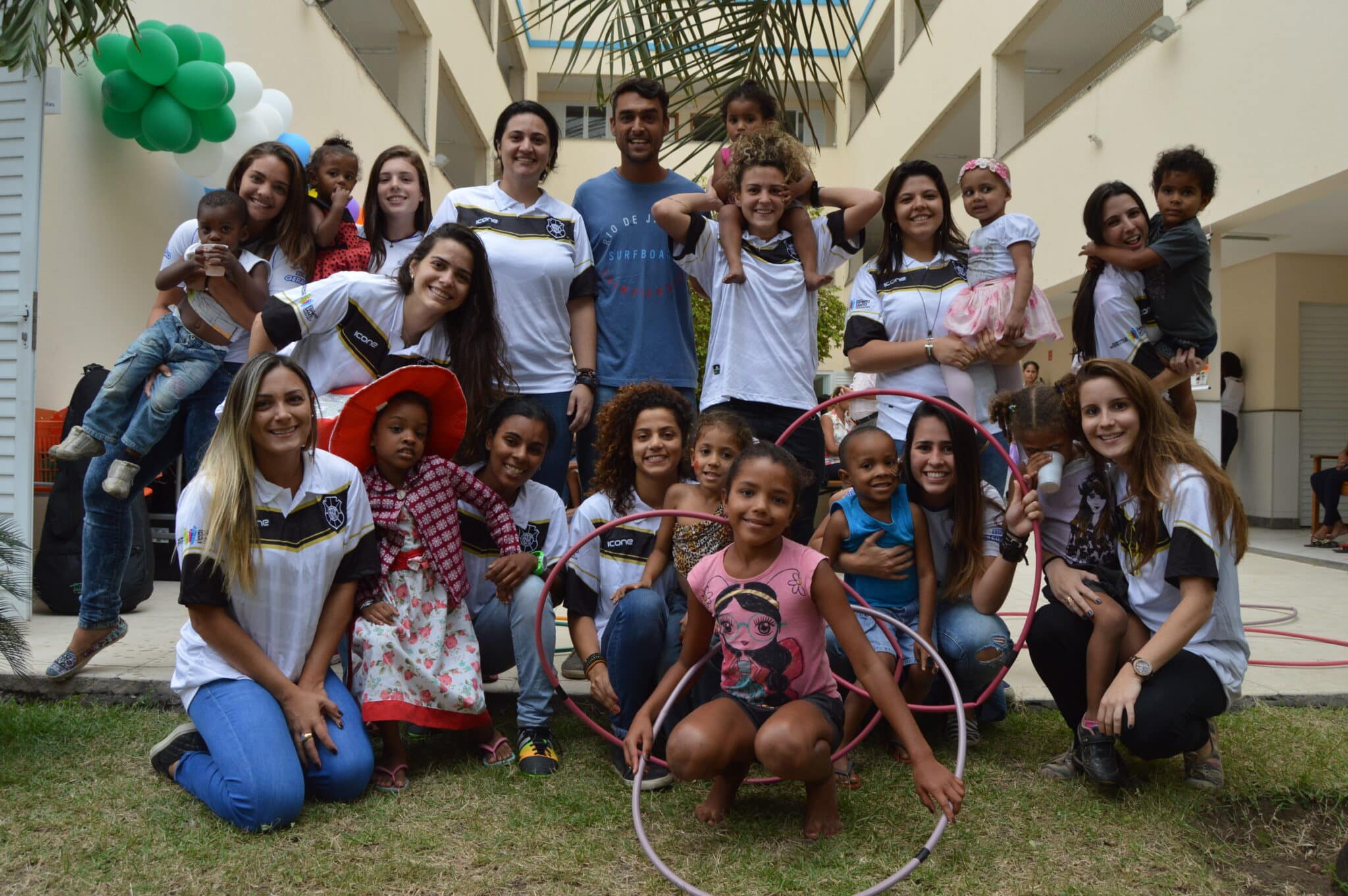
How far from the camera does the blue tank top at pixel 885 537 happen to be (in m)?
3.22

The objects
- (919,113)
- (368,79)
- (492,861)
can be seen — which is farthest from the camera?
(919,113)

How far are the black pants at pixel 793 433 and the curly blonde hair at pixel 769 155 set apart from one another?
2.40 ft

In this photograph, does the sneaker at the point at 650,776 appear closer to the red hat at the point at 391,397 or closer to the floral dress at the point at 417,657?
the floral dress at the point at 417,657

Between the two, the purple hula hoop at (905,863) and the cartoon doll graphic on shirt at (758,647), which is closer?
the purple hula hoop at (905,863)

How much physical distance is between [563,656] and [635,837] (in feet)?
5.79

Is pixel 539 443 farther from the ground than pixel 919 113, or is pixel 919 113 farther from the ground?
pixel 919 113

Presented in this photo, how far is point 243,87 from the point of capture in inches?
255

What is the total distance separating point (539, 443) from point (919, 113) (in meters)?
12.8

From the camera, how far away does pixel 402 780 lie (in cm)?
293

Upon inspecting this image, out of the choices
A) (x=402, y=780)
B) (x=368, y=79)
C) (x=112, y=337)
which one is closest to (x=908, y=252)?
(x=402, y=780)

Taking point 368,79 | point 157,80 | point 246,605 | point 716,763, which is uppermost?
point 368,79

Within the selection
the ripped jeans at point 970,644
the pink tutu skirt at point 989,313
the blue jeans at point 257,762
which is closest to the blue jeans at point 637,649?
the blue jeans at point 257,762

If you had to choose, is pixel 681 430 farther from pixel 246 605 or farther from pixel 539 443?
pixel 246 605

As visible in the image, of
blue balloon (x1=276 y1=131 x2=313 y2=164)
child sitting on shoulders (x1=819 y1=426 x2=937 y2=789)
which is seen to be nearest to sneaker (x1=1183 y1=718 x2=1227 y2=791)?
child sitting on shoulders (x1=819 y1=426 x2=937 y2=789)
